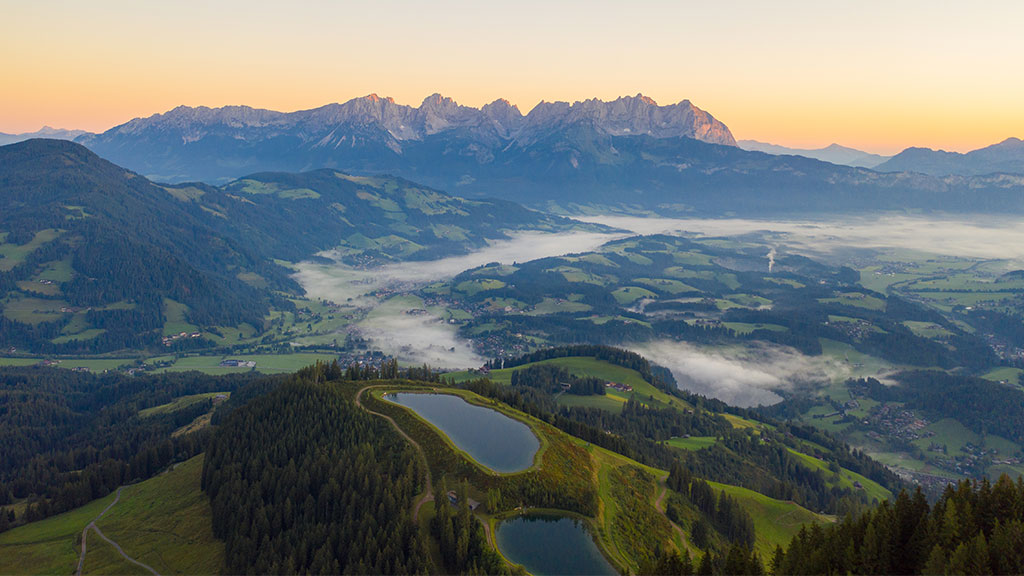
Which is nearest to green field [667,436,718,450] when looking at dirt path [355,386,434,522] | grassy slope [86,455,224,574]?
dirt path [355,386,434,522]

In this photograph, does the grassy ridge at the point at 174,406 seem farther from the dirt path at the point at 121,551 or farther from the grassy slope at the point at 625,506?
the grassy slope at the point at 625,506

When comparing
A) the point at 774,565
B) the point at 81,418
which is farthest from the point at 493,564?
the point at 81,418

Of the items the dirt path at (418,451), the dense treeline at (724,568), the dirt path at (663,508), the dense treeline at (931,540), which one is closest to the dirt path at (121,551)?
the dirt path at (418,451)

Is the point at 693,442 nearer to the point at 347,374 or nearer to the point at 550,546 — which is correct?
the point at 550,546

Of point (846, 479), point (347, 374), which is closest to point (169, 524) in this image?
point (347, 374)

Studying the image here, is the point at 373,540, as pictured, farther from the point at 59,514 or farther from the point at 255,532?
the point at 59,514

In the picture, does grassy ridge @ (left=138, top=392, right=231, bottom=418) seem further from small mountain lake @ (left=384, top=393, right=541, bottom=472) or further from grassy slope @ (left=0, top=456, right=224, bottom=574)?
small mountain lake @ (left=384, top=393, right=541, bottom=472)
